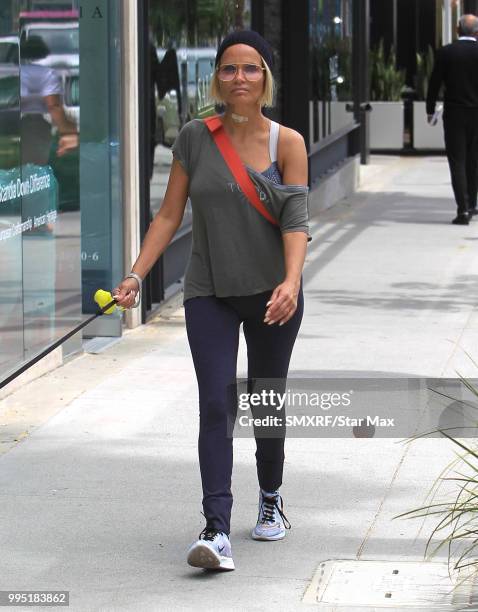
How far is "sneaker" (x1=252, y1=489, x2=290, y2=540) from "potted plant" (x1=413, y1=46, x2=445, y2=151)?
1905 cm

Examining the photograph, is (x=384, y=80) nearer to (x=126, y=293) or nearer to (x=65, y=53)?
(x=65, y=53)

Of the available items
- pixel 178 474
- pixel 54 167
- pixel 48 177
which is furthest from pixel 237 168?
pixel 54 167

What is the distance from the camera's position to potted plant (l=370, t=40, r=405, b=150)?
2388 centimetres

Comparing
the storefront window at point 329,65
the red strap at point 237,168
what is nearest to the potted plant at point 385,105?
the storefront window at point 329,65

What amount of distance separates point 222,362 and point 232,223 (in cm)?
46

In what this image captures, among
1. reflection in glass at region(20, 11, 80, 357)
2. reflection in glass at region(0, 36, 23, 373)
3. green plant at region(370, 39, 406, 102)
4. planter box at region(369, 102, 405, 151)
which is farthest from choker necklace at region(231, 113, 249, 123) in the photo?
green plant at region(370, 39, 406, 102)

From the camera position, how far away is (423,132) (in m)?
23.9

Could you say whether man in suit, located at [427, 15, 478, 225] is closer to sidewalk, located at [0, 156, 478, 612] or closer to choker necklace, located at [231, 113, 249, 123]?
sidewalk, located at [0, 156, 478, 612]

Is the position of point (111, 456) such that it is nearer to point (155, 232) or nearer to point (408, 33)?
point (155, 232)

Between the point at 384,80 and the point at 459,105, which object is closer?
the point at 459,105

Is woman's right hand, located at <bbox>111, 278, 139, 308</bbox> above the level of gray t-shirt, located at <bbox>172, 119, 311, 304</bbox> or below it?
below

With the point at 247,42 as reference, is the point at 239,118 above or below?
below

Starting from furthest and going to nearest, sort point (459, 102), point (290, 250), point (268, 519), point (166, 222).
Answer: point (459, 102), point (268, 519), point (166, 222), point (290, 250)

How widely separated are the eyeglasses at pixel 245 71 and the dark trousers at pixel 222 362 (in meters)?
0.72
